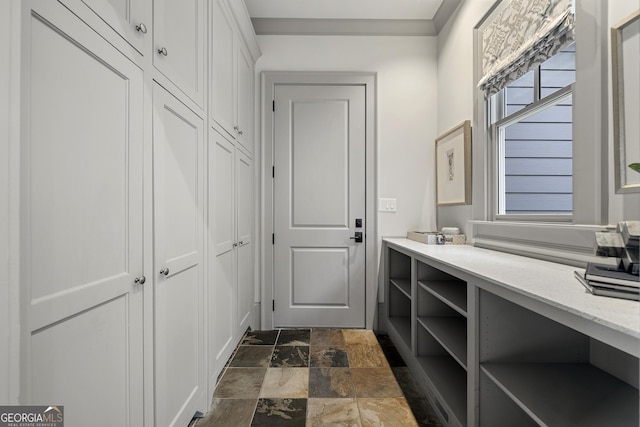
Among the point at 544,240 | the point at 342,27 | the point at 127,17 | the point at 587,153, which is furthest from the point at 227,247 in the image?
the point at 342,27

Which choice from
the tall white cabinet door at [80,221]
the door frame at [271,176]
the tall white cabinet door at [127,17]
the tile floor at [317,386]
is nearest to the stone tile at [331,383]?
the tile floor at [317,386]

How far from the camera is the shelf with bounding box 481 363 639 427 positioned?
2.91 feet

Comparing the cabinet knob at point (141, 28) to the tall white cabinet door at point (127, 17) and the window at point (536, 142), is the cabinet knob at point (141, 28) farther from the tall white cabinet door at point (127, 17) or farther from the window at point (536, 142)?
the window at point (536, 142)

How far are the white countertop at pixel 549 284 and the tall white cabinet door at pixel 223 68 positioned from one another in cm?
149

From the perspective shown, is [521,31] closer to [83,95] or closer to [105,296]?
[83,95]

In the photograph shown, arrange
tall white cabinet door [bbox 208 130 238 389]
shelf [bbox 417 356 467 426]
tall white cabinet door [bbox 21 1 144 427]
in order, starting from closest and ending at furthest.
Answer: tall white cabinet door [bbox 21 1 144 427], shelf [bbox 417 356 467 426], tall white cabinet door [bbox 208 130 238 389]

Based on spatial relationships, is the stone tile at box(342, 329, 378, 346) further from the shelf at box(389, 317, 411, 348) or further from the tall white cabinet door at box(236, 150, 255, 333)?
the tall white cabinet door at box(236, 150, 255, 333)

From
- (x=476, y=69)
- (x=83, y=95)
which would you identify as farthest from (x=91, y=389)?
(x=476, y=69)

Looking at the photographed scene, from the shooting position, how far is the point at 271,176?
2656 millimetres

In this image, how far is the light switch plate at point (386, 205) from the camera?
268 centimetres

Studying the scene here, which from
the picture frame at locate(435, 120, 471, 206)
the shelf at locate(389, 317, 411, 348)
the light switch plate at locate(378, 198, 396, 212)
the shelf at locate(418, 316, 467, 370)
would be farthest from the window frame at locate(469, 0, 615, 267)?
the light switch plate at locate(378, 198, 396, 212)

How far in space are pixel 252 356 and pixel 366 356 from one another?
0.84 metres

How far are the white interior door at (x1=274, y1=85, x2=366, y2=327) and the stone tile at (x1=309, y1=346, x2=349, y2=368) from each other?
414 mm

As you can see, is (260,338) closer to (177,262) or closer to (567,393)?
(177,262)
